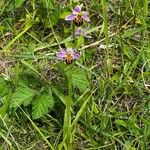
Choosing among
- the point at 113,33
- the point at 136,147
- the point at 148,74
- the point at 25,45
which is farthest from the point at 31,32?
the point at 136,147

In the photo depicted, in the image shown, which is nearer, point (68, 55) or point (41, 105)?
point (68, 55)

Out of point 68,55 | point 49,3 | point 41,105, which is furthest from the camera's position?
point 49,3

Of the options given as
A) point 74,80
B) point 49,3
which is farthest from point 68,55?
point 49,3

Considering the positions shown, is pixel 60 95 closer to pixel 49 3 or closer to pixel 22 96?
pixel 22 96

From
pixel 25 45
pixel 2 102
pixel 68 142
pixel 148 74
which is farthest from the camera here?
pixel 25 45

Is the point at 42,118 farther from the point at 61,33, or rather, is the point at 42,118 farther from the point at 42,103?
the point at 61,33

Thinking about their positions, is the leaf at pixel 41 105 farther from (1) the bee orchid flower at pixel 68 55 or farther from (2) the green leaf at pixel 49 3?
(2) the green leaf at pixel 49 3

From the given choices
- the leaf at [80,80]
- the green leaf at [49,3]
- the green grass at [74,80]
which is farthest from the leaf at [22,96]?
the green leaf at [49,3]
